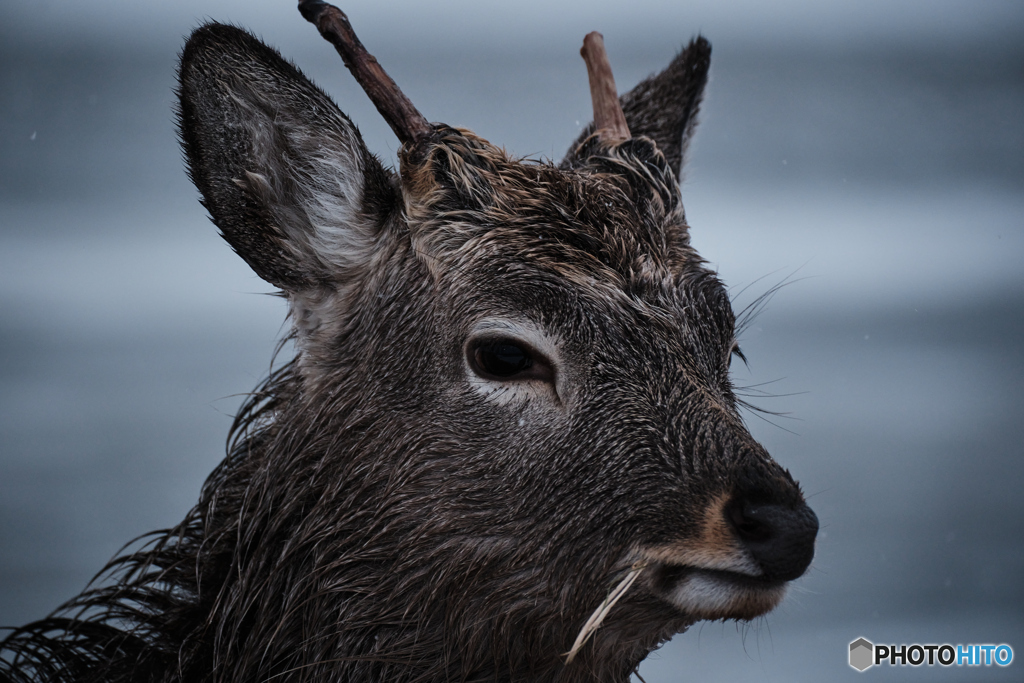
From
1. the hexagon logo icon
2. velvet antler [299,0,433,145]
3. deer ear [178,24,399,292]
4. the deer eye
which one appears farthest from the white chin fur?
the hexagon logo icon

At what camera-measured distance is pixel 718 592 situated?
2492 mm

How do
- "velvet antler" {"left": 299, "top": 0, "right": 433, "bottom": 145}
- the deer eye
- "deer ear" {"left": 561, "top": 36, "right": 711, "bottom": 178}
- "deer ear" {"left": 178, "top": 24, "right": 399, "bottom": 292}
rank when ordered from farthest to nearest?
1. "deer ear" {"left": 561, "top": 36, "right": 711, "bottom": 178}
2. "velvet antler" {"left": 299, "top": 0, "right": 433, "bottom": 145}
3. "deer ear" {"left": 178, "top": 24, "right": 399, "bottom": 292}
4. the deer eye

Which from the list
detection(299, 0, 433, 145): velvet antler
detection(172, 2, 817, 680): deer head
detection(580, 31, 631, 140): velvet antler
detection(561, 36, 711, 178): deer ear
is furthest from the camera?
detection(561, 36, 711, 178): deer ear

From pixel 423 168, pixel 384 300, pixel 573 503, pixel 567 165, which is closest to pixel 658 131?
pixel 567 165

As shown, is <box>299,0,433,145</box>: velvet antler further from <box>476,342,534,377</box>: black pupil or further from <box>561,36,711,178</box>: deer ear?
<box>561,36,711,178</box>: deer ear

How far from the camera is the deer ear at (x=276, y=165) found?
10.1 feet

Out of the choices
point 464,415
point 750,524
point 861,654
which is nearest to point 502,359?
point 464,415

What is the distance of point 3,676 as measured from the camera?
141 inches

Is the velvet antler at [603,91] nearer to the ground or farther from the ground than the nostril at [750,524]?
farther from the ground

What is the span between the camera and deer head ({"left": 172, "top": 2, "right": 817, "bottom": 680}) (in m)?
2.65

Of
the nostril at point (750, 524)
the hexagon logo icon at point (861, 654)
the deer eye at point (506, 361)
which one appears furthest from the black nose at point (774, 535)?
the hexagon logo icon at point (861, 654)

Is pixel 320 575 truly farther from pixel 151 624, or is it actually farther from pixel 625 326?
pixel 625 326

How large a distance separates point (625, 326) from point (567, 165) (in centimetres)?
132

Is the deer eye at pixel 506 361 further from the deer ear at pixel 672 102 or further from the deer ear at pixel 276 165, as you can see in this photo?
the deer ear at pixel 672 102
